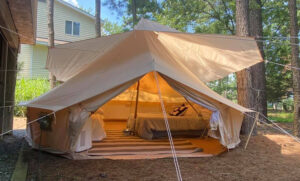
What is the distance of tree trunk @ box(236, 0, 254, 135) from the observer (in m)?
5.56

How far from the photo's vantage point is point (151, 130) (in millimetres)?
5371

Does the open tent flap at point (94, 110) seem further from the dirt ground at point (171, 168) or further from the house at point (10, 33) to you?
the house at point (10, 33)

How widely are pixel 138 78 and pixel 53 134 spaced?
1699 mm

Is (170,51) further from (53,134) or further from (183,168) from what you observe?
(53,134)

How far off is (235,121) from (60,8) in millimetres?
12203

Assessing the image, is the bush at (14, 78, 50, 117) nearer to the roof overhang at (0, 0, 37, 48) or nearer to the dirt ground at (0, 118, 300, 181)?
the roof overhang at (0, 0, 37, 48)

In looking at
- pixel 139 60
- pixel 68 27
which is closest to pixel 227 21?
pixel 139 60

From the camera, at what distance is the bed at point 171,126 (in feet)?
17.7

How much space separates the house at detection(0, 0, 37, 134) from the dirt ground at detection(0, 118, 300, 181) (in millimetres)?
1041

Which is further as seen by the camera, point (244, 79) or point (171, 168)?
point (244, 79)

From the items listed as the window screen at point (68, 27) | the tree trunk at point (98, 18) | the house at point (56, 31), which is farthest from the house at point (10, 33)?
the window screen at point (68, 27)

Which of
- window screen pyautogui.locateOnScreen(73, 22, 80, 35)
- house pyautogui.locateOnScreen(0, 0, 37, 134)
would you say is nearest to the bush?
house pyautogui.locateOnScreen(0, 0, 37, 134)

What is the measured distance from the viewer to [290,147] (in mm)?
5039

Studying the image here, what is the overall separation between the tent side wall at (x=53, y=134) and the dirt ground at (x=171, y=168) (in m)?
0.14
